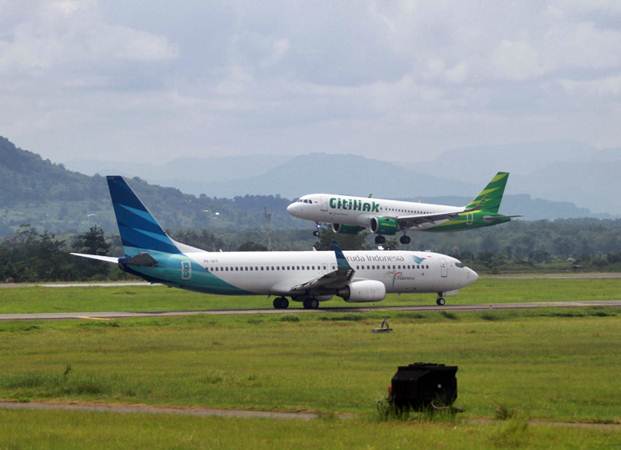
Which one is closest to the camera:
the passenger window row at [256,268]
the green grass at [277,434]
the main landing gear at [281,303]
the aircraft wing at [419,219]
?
the green grass at [277,434]

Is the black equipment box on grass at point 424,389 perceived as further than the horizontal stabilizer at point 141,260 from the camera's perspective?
No

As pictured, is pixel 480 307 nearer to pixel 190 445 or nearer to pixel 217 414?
pixel 217 414

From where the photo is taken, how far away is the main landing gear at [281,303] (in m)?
68.4

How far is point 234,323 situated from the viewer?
55.6 metres

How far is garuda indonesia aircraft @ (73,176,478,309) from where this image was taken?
6444cm

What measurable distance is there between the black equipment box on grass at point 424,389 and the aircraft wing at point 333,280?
4001cm

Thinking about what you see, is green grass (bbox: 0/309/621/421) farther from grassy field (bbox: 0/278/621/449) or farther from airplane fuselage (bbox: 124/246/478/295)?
airplane fuselage (bbox: 124/246/478/295)

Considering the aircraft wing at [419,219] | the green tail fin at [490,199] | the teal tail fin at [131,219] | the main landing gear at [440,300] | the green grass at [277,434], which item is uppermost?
the green tail fin at [490,199]

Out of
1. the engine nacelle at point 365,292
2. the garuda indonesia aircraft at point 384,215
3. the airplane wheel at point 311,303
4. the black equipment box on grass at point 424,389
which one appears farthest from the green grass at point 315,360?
the garuda indonesia aircraft at point 384,215

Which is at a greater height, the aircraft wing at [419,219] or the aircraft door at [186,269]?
the aircraft wing at [419,219]

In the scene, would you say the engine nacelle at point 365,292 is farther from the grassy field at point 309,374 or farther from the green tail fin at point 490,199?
the green tail fin at point 490,199

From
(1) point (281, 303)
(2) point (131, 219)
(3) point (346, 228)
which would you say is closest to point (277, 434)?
(2) point (131, 219)

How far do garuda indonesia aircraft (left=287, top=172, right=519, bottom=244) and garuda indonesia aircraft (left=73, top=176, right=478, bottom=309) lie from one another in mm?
22608

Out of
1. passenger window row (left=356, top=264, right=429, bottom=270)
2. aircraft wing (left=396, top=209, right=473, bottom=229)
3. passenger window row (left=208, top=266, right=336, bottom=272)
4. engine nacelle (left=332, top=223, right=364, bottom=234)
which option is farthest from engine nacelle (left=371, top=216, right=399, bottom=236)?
passenger window row (left=208, top=266, right=336, bottom=272)
